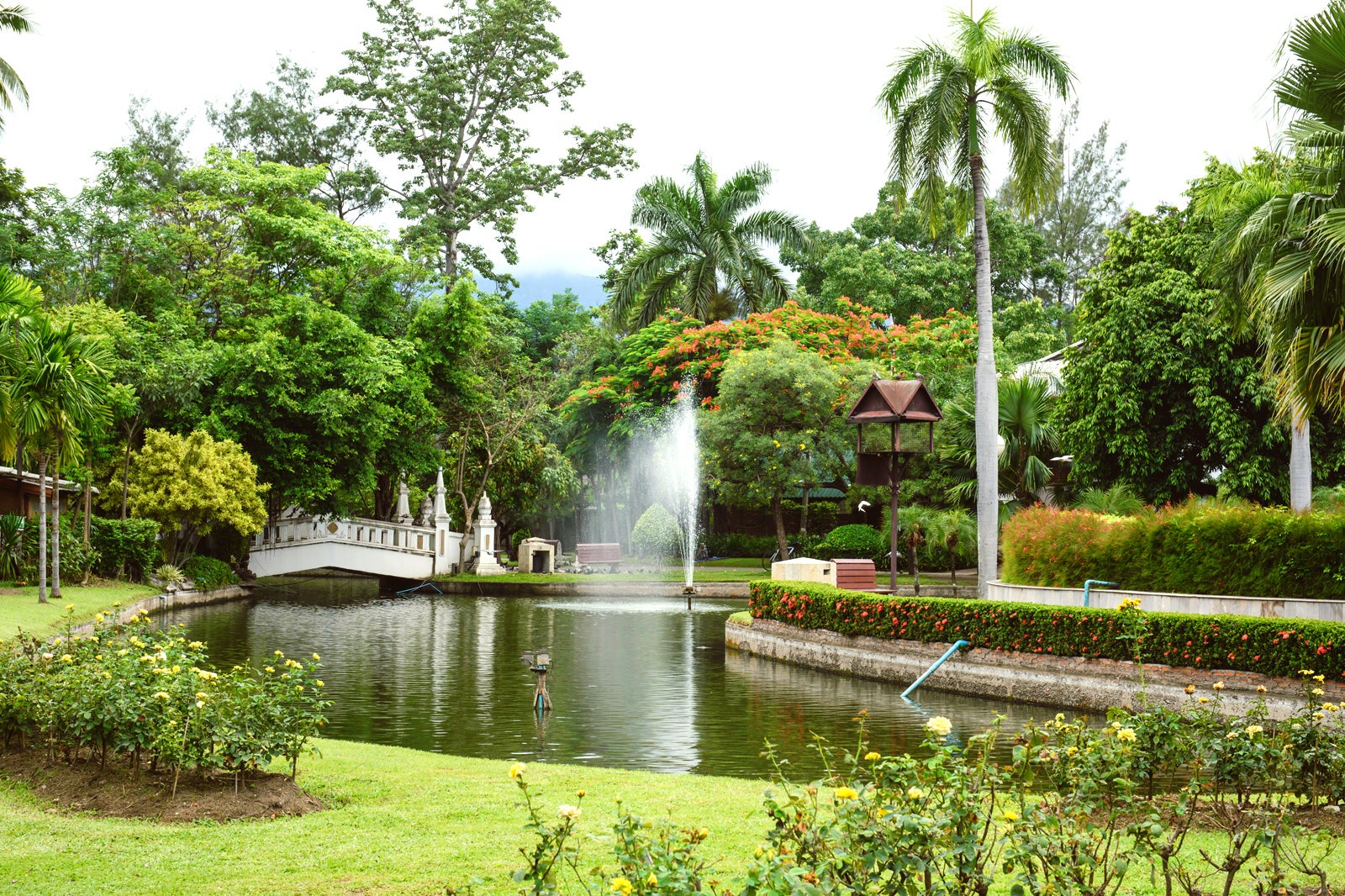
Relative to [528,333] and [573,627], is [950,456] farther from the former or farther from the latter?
[528,333]

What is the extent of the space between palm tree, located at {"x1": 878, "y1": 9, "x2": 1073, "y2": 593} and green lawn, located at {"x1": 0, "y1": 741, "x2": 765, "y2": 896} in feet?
43.2

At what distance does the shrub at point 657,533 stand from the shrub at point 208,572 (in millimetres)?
13648

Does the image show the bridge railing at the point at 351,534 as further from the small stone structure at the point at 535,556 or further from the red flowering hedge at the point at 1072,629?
the red flowering hedge at the point at 1072,629

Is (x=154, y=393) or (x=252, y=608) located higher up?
(x=154, y=393)

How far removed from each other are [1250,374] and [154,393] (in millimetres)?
27519

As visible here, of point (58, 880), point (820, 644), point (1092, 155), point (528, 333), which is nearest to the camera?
point (58, 880)

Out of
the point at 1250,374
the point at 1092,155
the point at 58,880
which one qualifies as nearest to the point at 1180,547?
the point at 1250,374

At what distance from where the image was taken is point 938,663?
16.0 m

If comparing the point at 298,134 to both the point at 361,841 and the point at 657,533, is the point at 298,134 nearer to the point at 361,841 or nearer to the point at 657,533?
the point at 657,533

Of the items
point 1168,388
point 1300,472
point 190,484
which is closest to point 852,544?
point 1168,388

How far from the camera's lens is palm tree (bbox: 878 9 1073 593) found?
20.8m

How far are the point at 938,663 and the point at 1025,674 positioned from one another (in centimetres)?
128

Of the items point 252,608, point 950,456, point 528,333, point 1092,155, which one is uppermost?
point 1092,155

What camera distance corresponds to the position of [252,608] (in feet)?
96.9
